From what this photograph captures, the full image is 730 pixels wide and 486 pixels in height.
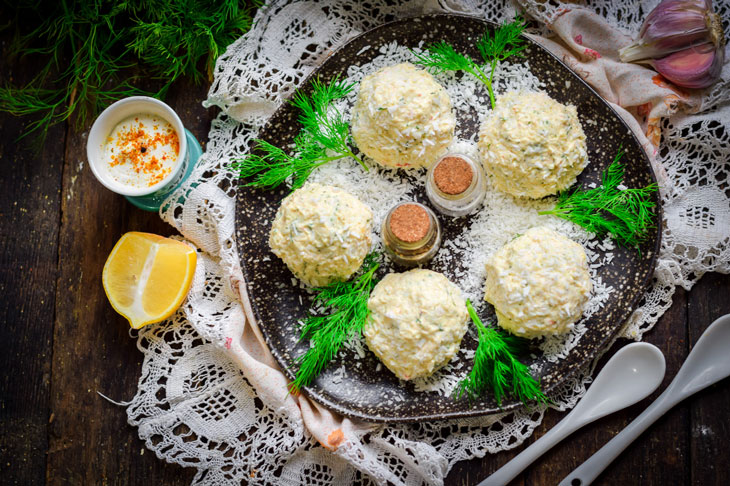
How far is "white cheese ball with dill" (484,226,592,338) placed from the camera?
2195 millimetres

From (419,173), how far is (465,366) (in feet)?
3.10

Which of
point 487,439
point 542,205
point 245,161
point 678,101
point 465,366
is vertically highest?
point 678,101

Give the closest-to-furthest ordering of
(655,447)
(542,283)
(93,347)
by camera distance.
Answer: (542,283)
(655,447)
(93,347)

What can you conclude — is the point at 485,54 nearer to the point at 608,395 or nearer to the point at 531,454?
the point at 608,395

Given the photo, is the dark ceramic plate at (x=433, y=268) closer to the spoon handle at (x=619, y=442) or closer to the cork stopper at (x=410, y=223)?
the cork stopper at (x=410, y=223)

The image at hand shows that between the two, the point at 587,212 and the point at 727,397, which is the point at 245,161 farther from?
the point at 727,397

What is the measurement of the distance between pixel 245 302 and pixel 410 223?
2.90ft

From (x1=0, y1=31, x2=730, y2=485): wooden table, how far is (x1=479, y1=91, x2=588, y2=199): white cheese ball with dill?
869 millimetres

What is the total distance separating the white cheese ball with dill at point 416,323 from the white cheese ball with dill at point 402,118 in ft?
1.80

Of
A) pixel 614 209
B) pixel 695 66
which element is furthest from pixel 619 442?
pixel 695 66

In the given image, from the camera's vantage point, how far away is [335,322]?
2.43m

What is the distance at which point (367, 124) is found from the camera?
2.33 metres

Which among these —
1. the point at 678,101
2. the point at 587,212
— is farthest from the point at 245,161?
the point at 678,101

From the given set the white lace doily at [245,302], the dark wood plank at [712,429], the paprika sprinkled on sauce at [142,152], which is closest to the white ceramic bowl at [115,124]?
the paprika sprinkled on sauce at [142,152]
